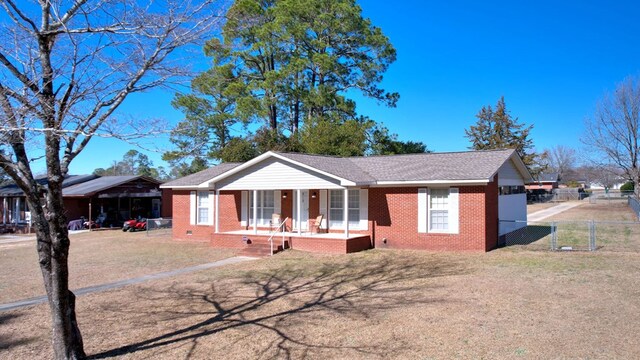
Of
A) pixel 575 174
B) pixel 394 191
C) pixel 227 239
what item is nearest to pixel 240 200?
pixel 227 239

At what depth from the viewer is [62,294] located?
6387 millimetres

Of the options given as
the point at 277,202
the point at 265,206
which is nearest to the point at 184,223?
the point at 265,206

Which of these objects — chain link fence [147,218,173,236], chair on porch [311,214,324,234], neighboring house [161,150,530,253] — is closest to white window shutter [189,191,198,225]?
neighboring house [161,150,530,253]

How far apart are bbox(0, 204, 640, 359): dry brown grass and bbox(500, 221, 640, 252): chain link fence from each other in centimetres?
254

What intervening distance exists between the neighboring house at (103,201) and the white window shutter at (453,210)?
942 inches

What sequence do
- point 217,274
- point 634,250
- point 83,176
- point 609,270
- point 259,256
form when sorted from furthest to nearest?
point 83,176
point 259,256
point 634,250
point 217,274
point 609,270

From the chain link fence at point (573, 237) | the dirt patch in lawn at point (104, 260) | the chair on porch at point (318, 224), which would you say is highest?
the chair on porch at point (318, 224)

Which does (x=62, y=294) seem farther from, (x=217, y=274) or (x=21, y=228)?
(x=21, y=228)

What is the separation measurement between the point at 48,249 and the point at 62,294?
2.17ft

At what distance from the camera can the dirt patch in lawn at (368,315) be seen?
264 inches

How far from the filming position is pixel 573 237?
19.9 m

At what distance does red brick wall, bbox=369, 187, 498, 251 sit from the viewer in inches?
640

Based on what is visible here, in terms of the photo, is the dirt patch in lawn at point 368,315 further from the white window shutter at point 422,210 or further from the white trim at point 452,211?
the white window shutter at point 422,210

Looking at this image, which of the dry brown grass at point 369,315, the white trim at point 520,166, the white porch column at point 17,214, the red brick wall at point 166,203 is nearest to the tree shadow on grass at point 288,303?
the dry brown grass at point 369,315
